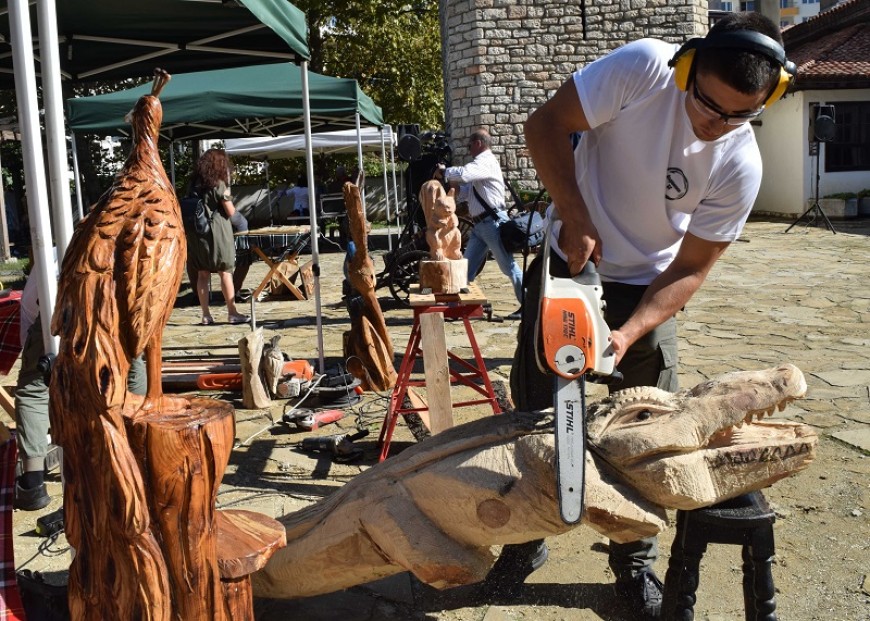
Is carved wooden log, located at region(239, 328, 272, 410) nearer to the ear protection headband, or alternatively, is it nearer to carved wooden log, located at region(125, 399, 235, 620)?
carved wooden log, located at region(125, 399, 235, 620)

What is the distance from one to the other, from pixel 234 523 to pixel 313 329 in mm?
6228

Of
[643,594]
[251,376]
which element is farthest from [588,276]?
[251,376]

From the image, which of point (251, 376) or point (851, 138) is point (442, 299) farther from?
point (851, 138)

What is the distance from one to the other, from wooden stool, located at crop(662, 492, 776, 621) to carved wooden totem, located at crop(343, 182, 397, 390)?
3560 millimetres

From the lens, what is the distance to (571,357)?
1964 millimetres

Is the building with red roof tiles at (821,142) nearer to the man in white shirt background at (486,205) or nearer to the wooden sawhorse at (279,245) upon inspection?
the wooden sawhorse at (279,245)

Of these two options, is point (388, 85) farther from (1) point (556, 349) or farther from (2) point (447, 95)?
(1) point (556, 349)

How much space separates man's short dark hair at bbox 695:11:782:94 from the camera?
2.05 meters

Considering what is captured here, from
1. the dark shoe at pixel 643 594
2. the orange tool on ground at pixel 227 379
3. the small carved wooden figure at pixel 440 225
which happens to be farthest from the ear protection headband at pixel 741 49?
the orange tool on ground at pixel 227 379

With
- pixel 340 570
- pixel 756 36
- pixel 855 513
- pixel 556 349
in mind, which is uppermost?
pixel 756 36

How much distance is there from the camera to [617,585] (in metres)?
2.84

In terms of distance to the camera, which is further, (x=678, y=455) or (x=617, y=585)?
(x=617, y=585)

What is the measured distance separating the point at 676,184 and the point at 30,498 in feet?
10.6

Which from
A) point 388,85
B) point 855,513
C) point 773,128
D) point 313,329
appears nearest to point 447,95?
point 388,85
